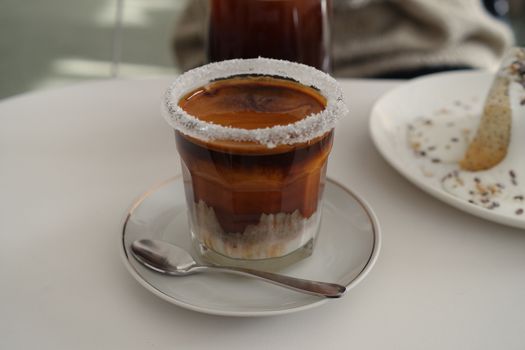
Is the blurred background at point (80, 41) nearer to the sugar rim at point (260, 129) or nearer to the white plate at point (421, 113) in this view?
the white plate at point (421, 113)

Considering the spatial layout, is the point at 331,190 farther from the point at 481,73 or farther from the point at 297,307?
the point at 481,73

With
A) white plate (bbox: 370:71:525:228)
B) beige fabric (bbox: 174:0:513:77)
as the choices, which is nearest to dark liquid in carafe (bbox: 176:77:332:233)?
white plate (bbox: 370:71:525:228)

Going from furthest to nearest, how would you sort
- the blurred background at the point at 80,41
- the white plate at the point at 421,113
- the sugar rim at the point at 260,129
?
the blurred background at the point at 80,41
the white plate at the point at 421,113
the sugar rim at the point at 260,129

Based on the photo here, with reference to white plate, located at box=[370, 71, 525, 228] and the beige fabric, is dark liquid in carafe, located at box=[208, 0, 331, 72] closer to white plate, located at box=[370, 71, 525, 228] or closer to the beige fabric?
white plate, located at box=[370, 71, 525, 228]

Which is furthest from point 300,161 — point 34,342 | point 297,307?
point 34,342

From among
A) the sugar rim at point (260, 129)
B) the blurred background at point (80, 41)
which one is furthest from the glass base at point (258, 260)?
Result: the blurred background at point (80, 41)

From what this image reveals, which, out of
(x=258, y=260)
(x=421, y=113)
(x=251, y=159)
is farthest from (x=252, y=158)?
(x=421, y=113)
